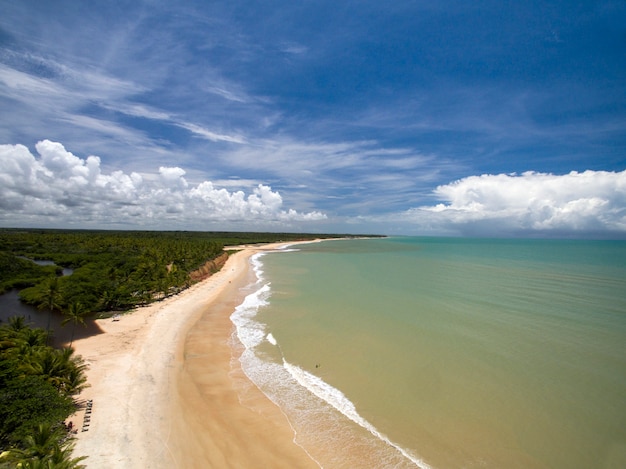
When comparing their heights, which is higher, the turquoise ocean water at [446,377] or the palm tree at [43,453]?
the palm tree at [43,453]

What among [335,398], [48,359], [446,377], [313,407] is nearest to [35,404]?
[48,359]

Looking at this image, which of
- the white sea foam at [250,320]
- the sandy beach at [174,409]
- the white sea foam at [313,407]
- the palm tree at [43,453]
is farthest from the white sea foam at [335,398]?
the palm tree at [43,453]

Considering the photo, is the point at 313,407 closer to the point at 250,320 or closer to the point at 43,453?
the point at 43,453

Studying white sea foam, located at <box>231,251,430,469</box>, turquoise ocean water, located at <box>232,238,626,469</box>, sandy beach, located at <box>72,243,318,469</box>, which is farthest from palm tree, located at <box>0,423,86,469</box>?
turquoise ocean water, located at <box>232,238,626,469</box>

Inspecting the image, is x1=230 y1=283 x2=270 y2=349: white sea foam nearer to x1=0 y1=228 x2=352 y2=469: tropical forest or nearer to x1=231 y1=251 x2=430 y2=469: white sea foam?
x1=231 y1=251 x2=430 y2=469: white sea foam

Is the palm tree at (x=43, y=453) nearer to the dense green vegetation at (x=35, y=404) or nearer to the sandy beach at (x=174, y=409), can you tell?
the dense green vegetation at (x=35, y=404)

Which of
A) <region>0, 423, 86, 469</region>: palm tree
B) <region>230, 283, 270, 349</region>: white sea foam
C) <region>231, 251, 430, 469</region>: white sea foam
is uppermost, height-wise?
<region>0, 423, 86, 469</region>: palm tree

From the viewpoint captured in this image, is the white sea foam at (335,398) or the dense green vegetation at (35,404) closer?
the dense green vegetation at (35,404)
